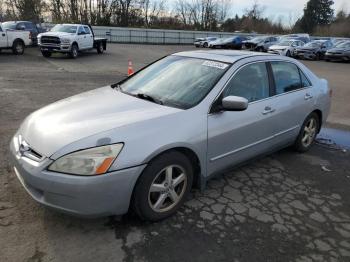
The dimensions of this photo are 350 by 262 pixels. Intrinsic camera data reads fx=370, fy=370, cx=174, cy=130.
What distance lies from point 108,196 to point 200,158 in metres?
1.11

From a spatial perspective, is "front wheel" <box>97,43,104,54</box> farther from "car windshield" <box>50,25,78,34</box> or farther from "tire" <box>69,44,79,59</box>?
"tire" <box>69,44,79,59</box>

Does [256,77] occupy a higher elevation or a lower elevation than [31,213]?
higher

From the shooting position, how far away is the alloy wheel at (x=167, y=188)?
352 cm

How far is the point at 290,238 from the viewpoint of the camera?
349 centimetres

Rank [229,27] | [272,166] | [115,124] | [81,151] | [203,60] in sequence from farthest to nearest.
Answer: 1. [229,27]
2. [272,166]
3. [203,60]
4. [115,124]
5. [81,151]

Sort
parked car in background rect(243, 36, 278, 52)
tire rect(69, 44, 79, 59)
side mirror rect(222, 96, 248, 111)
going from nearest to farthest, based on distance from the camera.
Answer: side mirror rect(222, 96, 248, 111)
tire rect(69, 44, 79, 59)
parked car in background rect(243, 36, 278, 52)

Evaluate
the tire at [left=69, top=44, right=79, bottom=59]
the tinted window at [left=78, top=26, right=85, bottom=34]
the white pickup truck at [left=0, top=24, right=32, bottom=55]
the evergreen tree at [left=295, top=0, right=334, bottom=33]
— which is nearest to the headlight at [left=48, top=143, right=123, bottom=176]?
the white pickup truck at [left=0, top=24, right=32, bottom=55]

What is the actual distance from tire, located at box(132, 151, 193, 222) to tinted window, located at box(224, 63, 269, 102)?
3.39ft

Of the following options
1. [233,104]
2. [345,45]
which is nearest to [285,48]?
[345,45]

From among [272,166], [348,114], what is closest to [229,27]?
[348,114]

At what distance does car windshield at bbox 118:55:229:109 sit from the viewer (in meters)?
4.05

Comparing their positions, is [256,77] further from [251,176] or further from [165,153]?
[165,153]

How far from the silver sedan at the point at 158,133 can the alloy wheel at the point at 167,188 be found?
0.03 ft

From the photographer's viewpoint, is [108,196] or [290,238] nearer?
[108,196]
